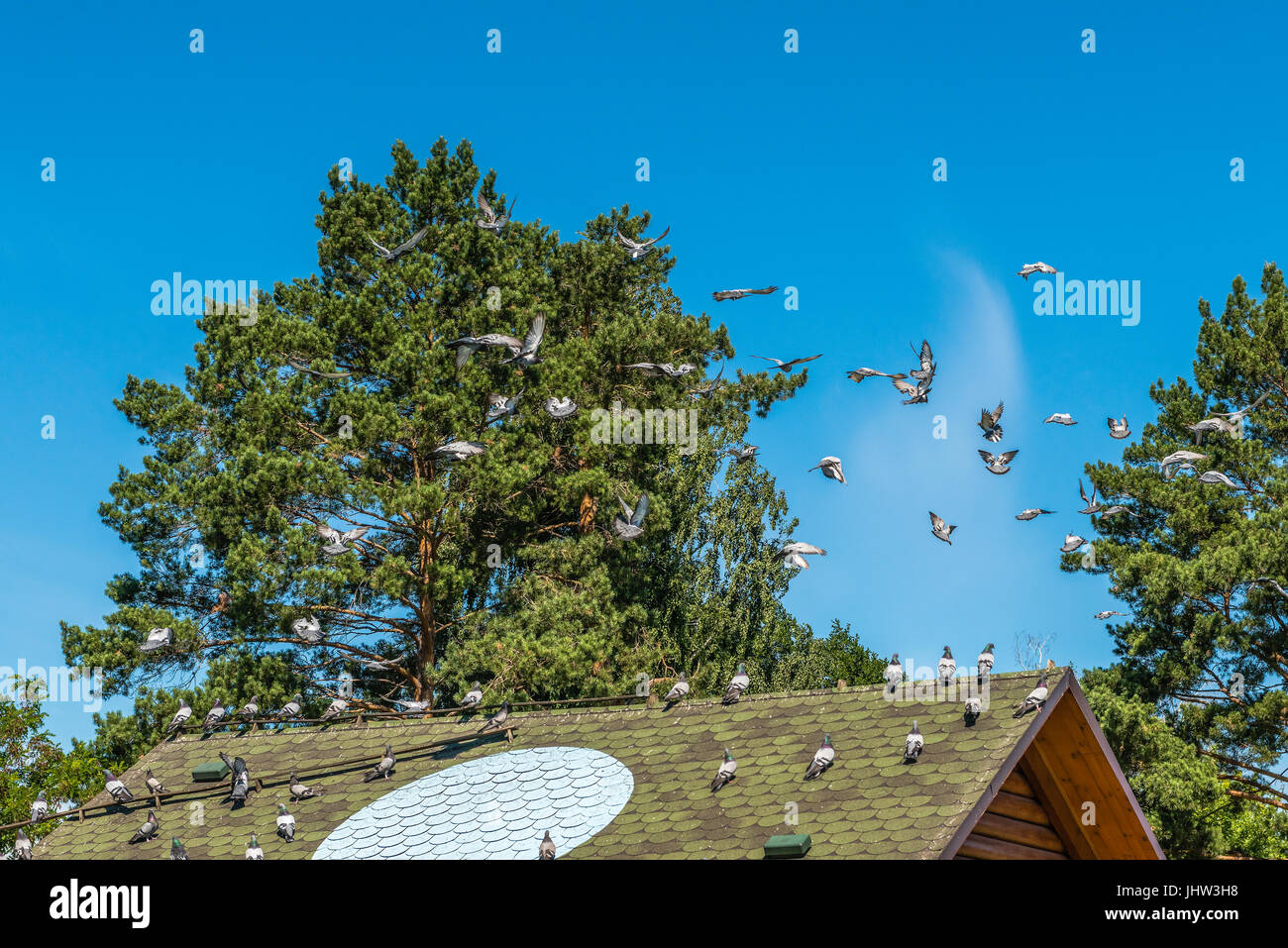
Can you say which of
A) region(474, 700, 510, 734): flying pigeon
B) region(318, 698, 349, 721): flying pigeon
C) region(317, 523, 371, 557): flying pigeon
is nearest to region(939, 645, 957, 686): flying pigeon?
region(474, 700, 510, 734): flying pigeon

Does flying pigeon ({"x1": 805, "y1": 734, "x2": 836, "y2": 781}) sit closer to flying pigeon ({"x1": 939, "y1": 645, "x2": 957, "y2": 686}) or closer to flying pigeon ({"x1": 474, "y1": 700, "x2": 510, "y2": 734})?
flying pigeon ({"x1": 939, "y1": 645, "x2": 957, "y2": 686})

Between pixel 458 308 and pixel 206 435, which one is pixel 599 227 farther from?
pixel 206 435

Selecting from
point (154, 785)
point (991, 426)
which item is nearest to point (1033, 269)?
point (991, 426)

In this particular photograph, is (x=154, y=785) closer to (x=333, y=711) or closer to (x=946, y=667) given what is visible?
(x=333, y=711)

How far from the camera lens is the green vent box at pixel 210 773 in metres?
13.3

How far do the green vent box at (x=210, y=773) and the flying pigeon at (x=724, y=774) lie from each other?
5.82 m

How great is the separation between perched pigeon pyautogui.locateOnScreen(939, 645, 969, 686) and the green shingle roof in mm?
171

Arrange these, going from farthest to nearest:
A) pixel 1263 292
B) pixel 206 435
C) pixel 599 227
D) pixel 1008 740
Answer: pixel 599 227 → pixel 1263 292 → pixel 206 435 → pixel 1008 740

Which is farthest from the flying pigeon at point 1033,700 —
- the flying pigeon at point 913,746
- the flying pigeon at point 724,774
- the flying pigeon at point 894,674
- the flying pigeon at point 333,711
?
the flying pigeon at point 333,711

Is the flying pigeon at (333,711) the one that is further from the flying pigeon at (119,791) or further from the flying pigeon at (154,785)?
the flying pigeon at (119,791)

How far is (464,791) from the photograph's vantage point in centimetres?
1166

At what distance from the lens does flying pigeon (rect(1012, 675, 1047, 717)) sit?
384 inches
